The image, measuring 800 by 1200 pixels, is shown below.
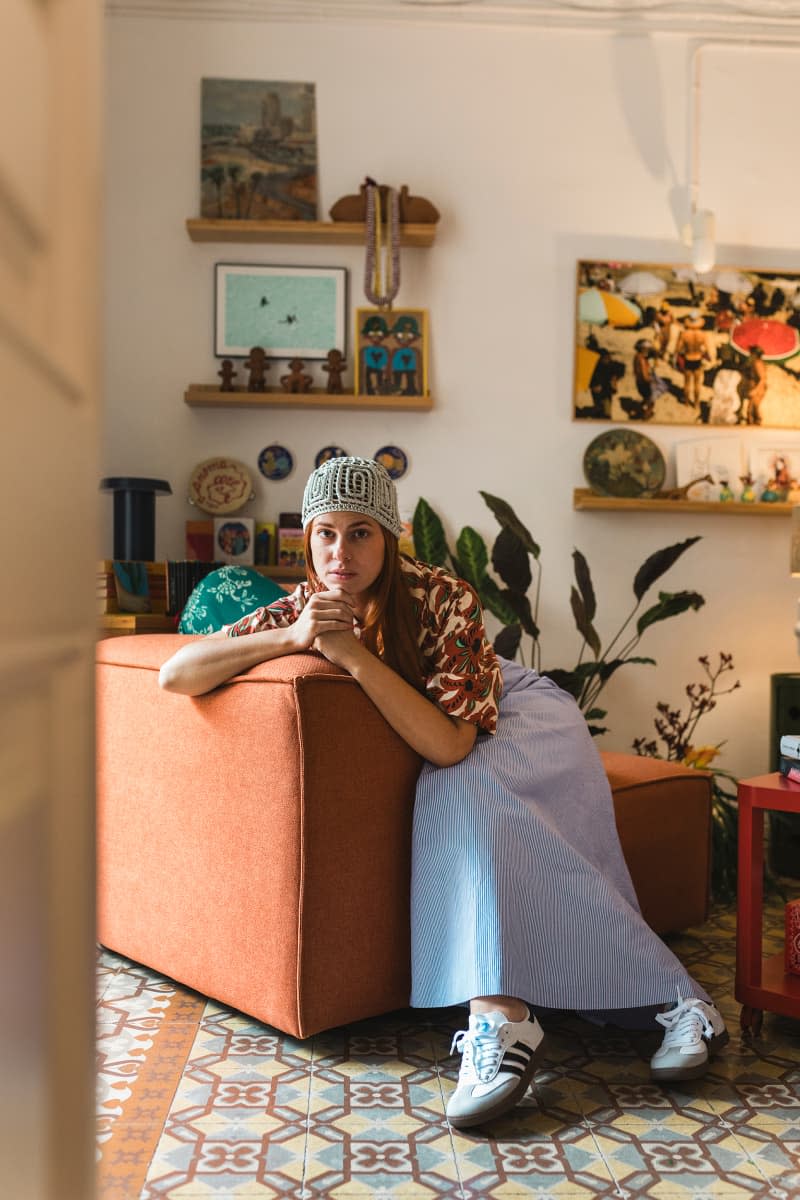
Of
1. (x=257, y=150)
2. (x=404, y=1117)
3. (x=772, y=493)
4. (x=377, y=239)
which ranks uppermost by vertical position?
(x=257, y=150)

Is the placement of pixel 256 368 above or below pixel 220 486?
above

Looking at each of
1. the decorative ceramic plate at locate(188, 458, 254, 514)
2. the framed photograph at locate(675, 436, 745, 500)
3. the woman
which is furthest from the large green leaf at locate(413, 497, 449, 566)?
the woman

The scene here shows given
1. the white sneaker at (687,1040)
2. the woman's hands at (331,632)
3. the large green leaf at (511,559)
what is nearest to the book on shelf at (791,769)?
the white sneaker at (687,1040)

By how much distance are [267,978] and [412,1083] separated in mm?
303

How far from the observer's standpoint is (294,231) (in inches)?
145

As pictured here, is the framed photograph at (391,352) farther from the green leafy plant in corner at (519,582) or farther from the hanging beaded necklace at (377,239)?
the green leafy plant in corner at (519,582)

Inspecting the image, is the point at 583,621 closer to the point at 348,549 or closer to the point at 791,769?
the point at 791,769

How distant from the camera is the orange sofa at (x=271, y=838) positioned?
5.99 feet

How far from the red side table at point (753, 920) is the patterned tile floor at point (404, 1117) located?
76mm

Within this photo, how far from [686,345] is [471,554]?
1130mm

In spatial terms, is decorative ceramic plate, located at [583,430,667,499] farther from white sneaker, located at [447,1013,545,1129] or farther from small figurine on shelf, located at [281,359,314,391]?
white sneaker, located at [447,1013,545,1129]

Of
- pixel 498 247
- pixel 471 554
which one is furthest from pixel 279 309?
pixel 471 554

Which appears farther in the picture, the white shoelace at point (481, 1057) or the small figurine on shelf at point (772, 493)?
the small figurine on shelf at point (772, 493)

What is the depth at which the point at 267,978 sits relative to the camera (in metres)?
1.89
